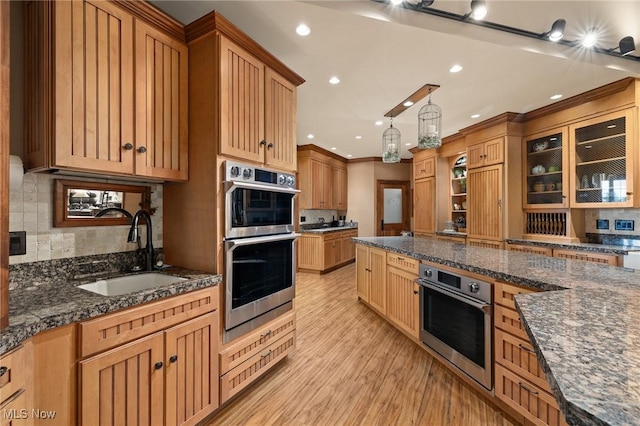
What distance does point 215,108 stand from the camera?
181 cm

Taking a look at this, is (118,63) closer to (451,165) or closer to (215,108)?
(215,108)

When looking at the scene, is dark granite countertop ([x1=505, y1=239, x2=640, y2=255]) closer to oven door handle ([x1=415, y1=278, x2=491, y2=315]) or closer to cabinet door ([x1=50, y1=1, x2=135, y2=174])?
oven door handle ([x1=415, y1=278, x2=491, y2=315])

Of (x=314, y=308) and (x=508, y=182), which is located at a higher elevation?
(x=508, y=182)

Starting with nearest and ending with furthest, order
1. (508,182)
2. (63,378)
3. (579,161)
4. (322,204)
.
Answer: (63,378), (579,161), (508,182), (322,204)

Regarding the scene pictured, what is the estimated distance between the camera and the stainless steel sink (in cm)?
167

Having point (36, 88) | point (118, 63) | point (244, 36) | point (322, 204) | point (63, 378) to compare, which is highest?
point (244, 36)

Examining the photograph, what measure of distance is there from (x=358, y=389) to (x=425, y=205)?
4.42 metres

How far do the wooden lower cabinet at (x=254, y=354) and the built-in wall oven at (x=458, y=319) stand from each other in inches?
46.2

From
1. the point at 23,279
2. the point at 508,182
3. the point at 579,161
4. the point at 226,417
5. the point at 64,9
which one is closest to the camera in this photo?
the point at 64,9

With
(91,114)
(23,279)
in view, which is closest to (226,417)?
(23,279)

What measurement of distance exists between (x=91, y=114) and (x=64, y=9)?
0.49 metres

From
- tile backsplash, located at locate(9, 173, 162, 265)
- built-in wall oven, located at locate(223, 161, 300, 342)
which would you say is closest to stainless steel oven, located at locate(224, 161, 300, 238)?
built-in wall oven, located at locate(223, 161, 300, 342)

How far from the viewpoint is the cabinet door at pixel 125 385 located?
1.20m

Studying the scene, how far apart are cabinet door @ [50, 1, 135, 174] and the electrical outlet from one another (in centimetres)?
516
